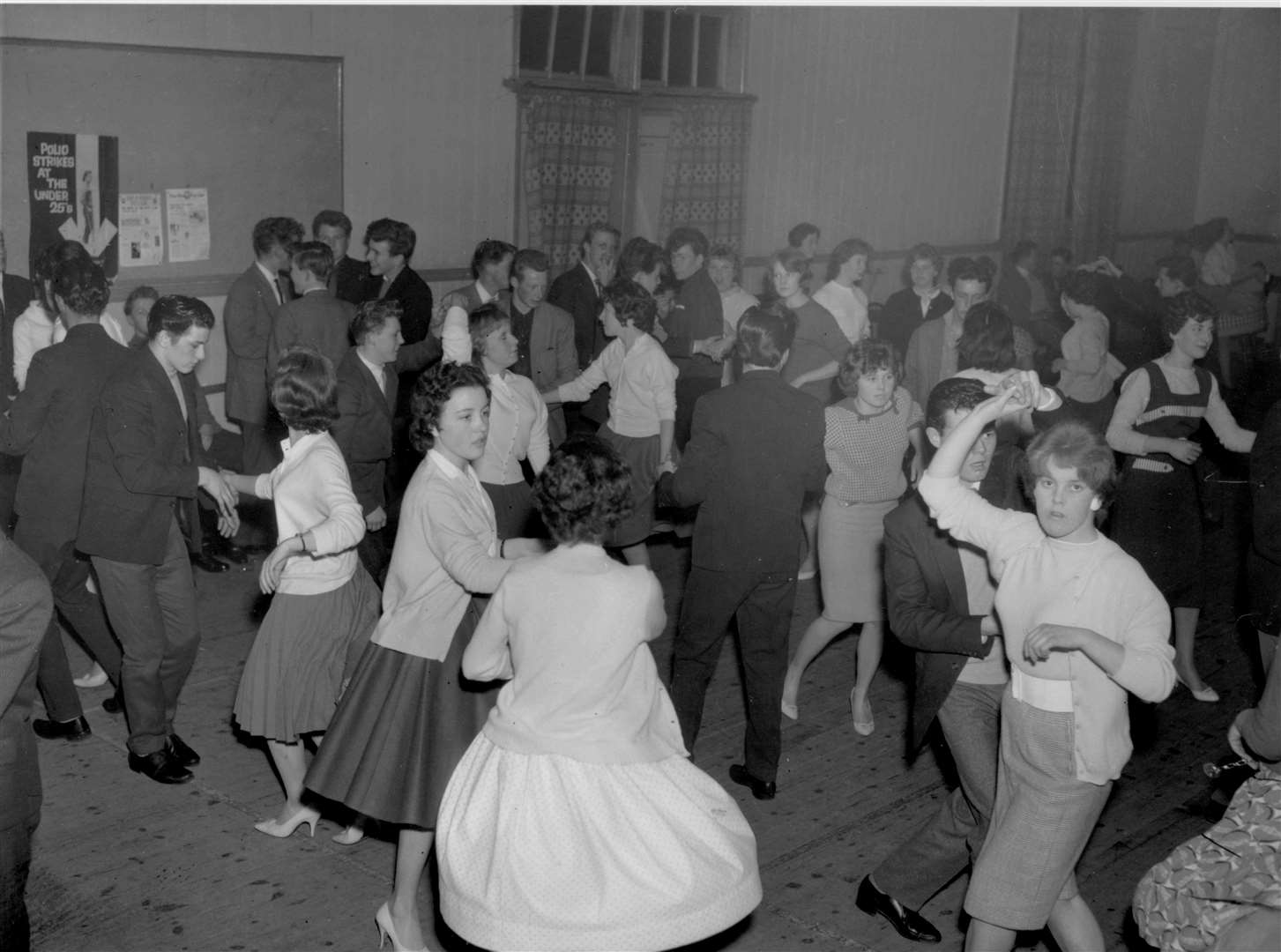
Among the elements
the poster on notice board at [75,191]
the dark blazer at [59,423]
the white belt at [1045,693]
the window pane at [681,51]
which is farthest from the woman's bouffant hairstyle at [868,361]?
the window pane at [681,51]

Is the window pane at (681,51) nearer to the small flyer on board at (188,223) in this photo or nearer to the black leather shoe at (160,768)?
the small flyer on board at (188,223)

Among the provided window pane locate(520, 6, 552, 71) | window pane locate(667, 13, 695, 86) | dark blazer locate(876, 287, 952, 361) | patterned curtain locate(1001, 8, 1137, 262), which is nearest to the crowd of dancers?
dark blazer locate(876, 287, 952, 361)

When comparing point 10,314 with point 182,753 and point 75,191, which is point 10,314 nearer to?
point 75,191

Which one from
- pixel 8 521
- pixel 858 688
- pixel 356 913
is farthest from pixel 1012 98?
pixel 356 913

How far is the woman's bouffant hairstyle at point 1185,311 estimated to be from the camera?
5211 mm

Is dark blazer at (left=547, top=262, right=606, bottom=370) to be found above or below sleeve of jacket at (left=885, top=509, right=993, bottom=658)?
above

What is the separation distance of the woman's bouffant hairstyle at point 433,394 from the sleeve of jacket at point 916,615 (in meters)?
1.21

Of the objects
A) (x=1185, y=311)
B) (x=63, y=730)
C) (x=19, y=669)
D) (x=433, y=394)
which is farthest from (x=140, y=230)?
(x=1185, y=311)

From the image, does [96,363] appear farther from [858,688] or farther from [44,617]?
[858,688]

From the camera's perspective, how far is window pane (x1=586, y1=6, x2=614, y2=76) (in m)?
10.1

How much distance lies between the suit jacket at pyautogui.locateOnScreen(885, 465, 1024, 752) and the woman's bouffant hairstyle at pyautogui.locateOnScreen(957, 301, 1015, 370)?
1.78 meters

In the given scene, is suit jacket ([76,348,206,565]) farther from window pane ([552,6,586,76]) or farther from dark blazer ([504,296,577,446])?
window pane ([552,6,586,76])

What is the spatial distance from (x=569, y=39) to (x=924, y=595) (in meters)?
7.45

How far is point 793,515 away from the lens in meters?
4.47
